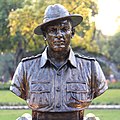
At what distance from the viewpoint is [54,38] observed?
133 inches

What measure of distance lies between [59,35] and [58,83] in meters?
0.43

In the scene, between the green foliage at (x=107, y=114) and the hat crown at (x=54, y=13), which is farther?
the green foliage at (x=107, y=114)

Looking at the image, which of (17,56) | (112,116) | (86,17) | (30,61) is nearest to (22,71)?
(30,61)

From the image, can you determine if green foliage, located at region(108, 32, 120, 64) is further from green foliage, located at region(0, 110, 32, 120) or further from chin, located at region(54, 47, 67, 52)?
chin, located at region(54, 47, 67, 52)

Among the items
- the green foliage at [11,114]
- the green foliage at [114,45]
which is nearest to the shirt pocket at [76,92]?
the green foliage at [11,114]

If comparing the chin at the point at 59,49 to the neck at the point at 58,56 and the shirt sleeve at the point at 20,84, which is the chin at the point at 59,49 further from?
the shirt sleeve at the point at 20,84

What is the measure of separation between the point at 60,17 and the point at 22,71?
65cm

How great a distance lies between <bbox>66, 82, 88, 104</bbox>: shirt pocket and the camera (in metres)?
3.39

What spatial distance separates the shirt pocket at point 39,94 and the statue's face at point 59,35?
0.33m

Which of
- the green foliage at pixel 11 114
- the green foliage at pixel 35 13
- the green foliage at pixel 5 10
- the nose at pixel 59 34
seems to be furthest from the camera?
the green foliage at pixel 5 10

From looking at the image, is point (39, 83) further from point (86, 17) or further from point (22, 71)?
point (86, 17)

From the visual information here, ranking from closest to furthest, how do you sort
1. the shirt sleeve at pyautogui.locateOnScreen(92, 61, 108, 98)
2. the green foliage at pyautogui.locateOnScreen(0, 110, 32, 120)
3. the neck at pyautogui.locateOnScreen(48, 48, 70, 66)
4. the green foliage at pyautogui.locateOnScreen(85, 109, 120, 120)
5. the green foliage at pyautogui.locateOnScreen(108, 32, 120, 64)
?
1. the neck at pyautogui.locateOnScreen(48, 48, 70, 66)
2. the shirt sleeve at pyautogui.locateOnScreen(92, 61, 108, 98)
3. the green foliage at pyautogui.locateOnScreen(85, 109, 120, 120)
4. the green foliage at pyautogui.locateOnScreen(0, 110, 32, 120)
5. the green foliage at pyautogui.locateOnScreen(108, 32, 120, 64)

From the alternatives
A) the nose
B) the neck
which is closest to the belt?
the neck

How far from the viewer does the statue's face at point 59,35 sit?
3.38 meters
